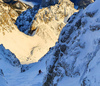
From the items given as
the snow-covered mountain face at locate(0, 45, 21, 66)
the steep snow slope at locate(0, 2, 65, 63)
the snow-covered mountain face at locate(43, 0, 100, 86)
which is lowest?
the snow-covered mountain face at locate(43, 0, 100, 86)

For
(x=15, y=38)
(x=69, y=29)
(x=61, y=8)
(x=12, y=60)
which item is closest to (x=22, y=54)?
(x=15, y=38)

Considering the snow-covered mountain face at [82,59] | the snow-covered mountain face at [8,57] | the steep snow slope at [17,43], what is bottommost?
the snow-covered mountain face at [82,59]

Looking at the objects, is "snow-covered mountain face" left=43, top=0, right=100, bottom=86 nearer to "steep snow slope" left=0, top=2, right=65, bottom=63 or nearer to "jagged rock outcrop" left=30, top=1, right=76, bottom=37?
"steep snow slope" left=0, top=2, right=65, bottom=63

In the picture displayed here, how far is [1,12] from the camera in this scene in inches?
1292

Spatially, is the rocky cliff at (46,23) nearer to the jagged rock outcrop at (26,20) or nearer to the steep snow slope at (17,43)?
the jagged rock outcrop at (26,20)

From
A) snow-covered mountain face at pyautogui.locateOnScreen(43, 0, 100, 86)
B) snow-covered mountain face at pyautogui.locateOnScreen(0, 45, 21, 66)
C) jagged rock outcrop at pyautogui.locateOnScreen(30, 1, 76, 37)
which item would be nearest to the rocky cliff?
jagged rock outcrop at pyautogui.locateOnScreen(30, 1, 76, 37)

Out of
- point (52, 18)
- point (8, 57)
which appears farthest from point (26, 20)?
point (8, 57)

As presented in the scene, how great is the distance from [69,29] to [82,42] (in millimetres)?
Answer: 3286

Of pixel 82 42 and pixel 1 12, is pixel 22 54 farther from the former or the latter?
pixel 82 42

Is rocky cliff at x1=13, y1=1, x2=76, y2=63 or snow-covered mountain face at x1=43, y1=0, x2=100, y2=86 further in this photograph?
rocky cliff at x1=13, y1=1, x2=76, y2=63

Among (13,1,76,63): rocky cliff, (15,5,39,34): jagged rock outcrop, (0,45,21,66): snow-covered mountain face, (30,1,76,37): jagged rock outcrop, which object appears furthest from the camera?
(15,5,39,34): jagged rock outcrop

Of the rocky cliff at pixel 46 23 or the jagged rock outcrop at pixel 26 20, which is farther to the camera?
the jagged rock outcrop at pixel 26 20

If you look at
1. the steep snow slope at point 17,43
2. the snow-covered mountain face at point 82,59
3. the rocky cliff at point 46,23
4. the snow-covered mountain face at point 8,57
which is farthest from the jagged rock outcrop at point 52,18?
the snow-covered mountain face at point 82,59

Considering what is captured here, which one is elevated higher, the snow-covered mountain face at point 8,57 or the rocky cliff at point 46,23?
the rocky cliff at point 46,23
